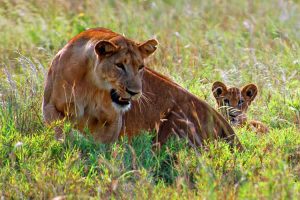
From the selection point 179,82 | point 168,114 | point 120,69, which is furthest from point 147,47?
point 179,82

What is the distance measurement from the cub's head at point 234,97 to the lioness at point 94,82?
73.3 inches

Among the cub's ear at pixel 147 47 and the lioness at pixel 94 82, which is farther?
the cub's ear at pixel 147 47

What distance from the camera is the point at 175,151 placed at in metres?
7.21

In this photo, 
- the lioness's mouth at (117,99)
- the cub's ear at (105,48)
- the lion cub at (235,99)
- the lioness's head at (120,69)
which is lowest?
the lion cub at (235,99)

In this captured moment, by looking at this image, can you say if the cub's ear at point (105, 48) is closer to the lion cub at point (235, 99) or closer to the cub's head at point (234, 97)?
the lion cub at point (235, 99)

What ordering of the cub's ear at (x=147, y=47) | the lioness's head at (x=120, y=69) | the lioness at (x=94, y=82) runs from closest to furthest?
the lioness's head at (x=120, y=69) → the lioness at (x=94, y=82) → the cub's ear at (x=147, y=47)

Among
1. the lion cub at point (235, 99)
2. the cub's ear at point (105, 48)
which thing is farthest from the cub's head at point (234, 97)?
the cub's ear at point (105, 48)

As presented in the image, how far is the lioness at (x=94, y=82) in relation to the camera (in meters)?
7.00

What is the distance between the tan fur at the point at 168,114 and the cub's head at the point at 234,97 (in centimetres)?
114

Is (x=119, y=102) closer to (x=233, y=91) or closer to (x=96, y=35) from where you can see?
(x=96, y=35)

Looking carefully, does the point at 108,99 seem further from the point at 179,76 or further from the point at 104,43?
the point at 179,76

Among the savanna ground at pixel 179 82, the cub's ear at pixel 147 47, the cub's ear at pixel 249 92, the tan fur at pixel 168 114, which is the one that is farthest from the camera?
the cub's ear at pixel 249 92

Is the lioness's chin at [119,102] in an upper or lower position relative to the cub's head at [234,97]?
upper

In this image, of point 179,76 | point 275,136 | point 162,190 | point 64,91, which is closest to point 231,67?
point 179,76
